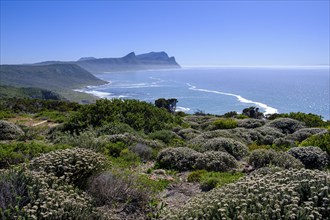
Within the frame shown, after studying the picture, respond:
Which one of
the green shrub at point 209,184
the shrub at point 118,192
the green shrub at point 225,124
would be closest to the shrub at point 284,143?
the green shrub at point 225,124

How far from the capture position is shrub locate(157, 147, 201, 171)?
9.96m

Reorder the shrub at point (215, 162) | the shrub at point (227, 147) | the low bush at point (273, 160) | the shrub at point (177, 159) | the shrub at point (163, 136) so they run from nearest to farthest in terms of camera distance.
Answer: the low bush at point (273, 160), the shrub at point (215, 162), the shrub at point (177, 159), the shrub at point (227, 147), the shrub at point (163, 136)

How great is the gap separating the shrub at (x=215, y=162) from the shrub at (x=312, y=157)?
7.11 ft

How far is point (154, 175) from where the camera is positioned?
29.3 feet

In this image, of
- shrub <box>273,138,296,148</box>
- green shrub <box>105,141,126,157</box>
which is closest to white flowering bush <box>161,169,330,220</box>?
green shrub <box>105,141,126,157</box>

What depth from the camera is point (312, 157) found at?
10.1m

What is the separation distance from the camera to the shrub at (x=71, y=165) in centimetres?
611

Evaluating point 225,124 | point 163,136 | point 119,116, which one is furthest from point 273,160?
point 225,124

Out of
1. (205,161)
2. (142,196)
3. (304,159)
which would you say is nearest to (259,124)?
(304,159)

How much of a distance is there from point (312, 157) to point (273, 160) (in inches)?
65.9

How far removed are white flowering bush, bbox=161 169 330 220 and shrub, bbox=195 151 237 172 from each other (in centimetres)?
431

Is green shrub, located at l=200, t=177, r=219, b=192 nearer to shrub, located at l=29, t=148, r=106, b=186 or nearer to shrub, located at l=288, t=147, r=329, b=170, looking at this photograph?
shrub, located at l=29, t=148, r=106, b=186

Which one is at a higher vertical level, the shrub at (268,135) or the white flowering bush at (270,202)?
the white flowering bush at (270,202)

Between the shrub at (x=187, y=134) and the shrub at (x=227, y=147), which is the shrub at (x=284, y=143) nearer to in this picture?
the shrub at (x=227, y=147)
